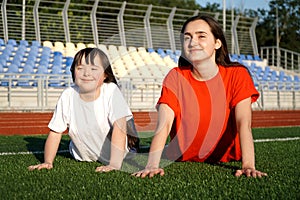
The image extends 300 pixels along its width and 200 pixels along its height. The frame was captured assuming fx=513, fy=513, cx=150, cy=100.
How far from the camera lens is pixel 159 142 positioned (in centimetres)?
369

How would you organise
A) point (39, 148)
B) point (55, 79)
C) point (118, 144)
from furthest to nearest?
1. point (55, 79)
2. point (39, 148)
3. point (118, 144)

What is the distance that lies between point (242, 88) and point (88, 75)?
1.22 m

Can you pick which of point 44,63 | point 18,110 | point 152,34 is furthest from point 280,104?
point 18,110

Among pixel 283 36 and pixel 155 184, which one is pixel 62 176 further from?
pixel 283 36

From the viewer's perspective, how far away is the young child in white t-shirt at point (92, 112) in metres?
4.09

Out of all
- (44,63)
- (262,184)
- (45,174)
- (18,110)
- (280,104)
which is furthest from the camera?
(280,104)

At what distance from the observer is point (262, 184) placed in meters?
3.09

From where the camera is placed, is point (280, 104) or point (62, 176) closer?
point (62, 176)

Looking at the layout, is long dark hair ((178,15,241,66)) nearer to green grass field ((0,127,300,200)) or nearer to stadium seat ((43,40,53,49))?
green grass field ((0,127,300,200))

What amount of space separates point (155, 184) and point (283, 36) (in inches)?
2402

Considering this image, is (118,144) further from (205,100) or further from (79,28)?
(79,28)

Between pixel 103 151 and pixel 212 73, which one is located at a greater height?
pixel 212 73

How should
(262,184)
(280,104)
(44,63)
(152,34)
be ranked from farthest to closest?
(152,34)
(280,104)
(44,63)
(262,184)

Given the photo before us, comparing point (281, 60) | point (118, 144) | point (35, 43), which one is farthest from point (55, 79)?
point (281, 60)
